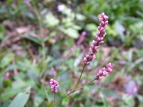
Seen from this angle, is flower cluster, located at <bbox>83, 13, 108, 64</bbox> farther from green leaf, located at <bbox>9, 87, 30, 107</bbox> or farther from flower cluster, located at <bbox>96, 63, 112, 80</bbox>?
green leaf, located at <bbox>9, 87, 30, 107</bbox>

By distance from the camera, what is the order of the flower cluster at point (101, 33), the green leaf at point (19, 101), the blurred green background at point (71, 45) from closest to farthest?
the flower cluster at point (101, 33)
the green leaf at point (19, 101)
the blurred green background at point (71, 45)

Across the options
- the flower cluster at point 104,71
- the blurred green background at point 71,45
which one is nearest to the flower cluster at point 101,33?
the flower cluster at point 104,71

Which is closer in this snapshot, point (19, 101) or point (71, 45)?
point (19, 101)

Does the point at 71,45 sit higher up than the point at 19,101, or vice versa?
the point at 71,45

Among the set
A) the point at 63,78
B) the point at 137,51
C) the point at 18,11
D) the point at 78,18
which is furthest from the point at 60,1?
the point at 63,78

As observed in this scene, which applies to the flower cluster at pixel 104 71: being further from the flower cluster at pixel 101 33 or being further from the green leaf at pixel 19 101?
the green leaf at pixel 19 101

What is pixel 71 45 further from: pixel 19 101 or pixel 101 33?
pixel 101 33

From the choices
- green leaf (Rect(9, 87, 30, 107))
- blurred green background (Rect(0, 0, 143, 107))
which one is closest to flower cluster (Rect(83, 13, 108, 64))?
green leaf (Rect(9, 87, 30, 107))

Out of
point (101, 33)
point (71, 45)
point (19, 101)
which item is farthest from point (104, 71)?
point (71, 45)
